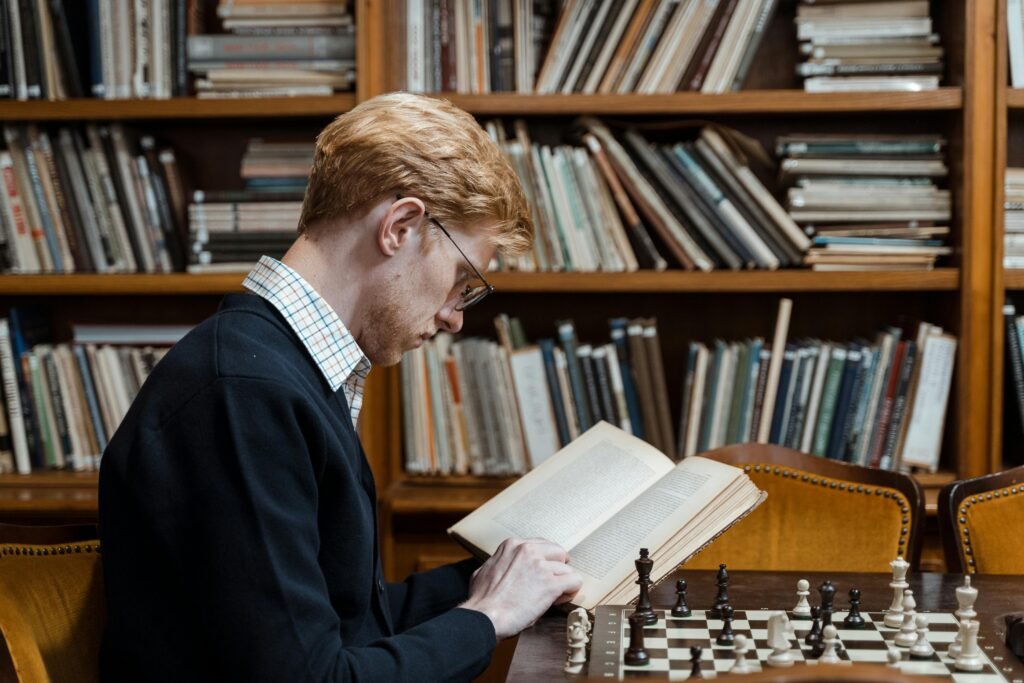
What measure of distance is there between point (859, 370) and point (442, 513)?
0.98 meters

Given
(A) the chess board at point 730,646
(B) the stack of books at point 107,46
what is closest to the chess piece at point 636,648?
(A) the chess board at point 730,646

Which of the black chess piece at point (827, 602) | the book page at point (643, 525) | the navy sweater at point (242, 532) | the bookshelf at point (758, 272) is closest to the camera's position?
the navy sweater at point (242, 532)

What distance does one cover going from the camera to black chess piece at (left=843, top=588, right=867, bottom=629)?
1.35 m

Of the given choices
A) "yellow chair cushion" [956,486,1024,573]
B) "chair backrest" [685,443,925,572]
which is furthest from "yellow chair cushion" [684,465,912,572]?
"yellow chair cushion" [956,486,1024,573]

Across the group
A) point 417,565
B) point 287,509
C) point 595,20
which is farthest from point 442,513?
point 287,509

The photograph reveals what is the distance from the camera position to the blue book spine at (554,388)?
8.21 feet

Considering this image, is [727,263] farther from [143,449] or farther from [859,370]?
[143,449]

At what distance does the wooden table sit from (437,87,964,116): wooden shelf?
1.16m

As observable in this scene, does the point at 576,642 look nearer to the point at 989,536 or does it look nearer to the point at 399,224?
the point at 399,224

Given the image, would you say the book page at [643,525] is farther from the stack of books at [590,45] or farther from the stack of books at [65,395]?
the stack of books at [65,395]

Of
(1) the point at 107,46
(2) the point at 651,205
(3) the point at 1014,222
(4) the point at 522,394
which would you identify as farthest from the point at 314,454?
(3) the point at 1014,222

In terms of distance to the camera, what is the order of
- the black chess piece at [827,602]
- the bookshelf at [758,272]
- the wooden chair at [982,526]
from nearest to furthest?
the black chess piece at [827,602]
the wooden chair at [982,526]
the bookshelf at [758,272]

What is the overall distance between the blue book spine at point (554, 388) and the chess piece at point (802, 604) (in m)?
1.12

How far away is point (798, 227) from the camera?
2465 mm
